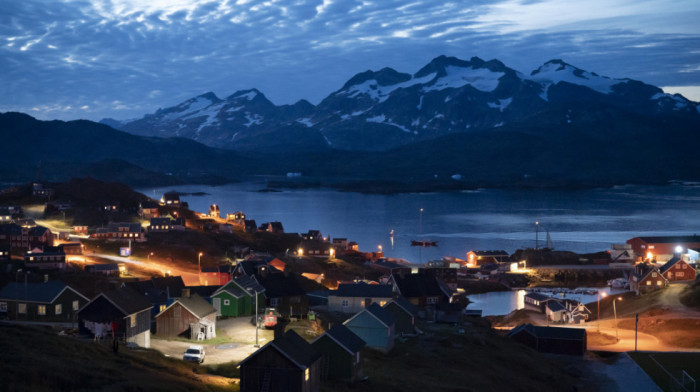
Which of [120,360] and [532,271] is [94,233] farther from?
[120,360]

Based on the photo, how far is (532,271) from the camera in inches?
2606

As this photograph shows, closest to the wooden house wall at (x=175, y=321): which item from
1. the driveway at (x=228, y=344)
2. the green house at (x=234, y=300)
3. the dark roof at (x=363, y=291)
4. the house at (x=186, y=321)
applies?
the house at (x=186, y=321)

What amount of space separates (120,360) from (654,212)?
139m

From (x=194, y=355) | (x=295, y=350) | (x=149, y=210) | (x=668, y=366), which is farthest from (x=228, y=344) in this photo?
(x=149, y=210)

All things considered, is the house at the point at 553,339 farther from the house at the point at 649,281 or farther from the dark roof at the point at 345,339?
the house at the point at 649,281

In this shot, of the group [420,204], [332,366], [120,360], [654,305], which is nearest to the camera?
[120,360]

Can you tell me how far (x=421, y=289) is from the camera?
43062 millimetres

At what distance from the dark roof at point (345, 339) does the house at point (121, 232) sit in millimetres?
41415

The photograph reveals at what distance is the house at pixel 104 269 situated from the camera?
46.0m

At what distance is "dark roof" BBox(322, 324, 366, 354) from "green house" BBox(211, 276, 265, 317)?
1083 cm

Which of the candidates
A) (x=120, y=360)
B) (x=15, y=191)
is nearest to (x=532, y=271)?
(x=120, y=360)

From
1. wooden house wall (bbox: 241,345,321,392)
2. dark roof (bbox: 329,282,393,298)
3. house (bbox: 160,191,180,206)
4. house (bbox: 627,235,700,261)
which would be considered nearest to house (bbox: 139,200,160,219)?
house (bbox: 160,191,180,206)

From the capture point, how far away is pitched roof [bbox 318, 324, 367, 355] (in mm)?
22828

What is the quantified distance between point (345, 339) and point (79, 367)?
8182 millimetres
